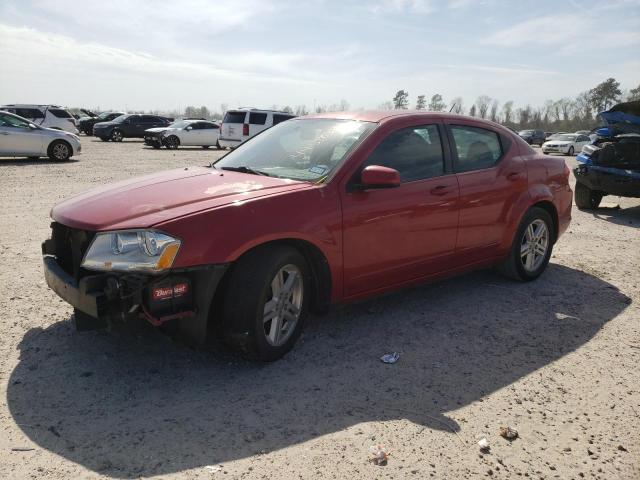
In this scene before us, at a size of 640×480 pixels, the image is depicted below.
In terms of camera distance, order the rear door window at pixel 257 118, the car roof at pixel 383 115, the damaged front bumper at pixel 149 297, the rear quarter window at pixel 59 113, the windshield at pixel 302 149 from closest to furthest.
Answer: the damaged front bumper at pixel 149 297, the windshield at pixel 302 149, the car roof at pixel 383 115, the rear door window at pixel 257 118, the rear quarter window at pixel 59 113

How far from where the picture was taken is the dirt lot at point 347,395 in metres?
2.62

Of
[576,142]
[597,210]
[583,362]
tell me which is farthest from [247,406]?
[576,142]

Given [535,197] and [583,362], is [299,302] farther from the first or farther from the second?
[535,197]

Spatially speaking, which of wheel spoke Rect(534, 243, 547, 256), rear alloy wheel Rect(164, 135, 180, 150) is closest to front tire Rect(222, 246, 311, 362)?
wheel spoke Rect(534, 243, 547, 256)

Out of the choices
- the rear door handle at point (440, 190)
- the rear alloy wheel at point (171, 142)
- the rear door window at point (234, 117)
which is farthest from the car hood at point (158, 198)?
the rear alloy wheel at point (171, 142)

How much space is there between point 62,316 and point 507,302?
3762 millimetres

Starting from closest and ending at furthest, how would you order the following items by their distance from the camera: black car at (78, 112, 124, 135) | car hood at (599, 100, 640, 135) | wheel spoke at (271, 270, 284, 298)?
wheel spoke at (271, 270, 284, 298) < car hood at (599, 100, 640, 135) < black car at (78, 112, 124, 135)

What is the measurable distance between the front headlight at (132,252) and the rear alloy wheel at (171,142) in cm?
2422

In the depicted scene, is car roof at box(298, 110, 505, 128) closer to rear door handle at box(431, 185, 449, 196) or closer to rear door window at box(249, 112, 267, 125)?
rear door handle at box(431, 185, 449, 196)

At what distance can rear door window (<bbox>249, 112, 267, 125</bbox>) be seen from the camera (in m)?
22.4

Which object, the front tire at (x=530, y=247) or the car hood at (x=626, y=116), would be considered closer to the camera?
the front tire at (x=530, y=247)

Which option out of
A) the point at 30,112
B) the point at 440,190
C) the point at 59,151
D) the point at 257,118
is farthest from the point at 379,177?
the point at 30,112

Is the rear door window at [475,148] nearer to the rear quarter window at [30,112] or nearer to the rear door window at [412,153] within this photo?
the rear door window at [412,153]

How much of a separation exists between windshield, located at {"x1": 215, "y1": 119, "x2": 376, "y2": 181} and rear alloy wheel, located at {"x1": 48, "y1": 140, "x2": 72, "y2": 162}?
13.7 metres
